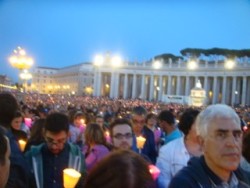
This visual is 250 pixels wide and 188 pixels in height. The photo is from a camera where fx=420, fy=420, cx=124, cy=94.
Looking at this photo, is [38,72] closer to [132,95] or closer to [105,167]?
[132,95]

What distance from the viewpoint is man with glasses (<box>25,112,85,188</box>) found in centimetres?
414

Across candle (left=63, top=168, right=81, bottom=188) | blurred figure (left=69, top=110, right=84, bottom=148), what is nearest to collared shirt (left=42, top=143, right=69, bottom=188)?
candle (left=63, top=168, right=81, bottom=188)

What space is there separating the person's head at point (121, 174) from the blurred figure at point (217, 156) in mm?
760

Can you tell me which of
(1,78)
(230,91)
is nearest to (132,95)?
(230,91)

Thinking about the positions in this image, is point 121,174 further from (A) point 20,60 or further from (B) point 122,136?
(A) point 20,60

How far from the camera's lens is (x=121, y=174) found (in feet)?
6.61

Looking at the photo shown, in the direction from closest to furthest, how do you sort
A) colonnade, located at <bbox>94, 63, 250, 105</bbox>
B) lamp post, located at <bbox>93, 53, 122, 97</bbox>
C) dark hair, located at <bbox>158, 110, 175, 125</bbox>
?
dark hair, located at <bbox>158, 110, 175, 125</bbox>
colonnade, located at <bbox>94, 63, 250, 105</bbox>
lamp post, located at <bbox>93, 53, 122, 97</bbox>

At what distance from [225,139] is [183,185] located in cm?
43

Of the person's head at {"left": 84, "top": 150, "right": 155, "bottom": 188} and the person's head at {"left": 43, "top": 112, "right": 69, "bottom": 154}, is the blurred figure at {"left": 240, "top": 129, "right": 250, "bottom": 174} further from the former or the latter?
the person's head at {"left": 84, "top": 150, "right": 155, "bottom": 188}

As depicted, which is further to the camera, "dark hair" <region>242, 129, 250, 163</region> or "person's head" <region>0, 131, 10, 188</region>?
"dark hair" <region>242, 129, 250, 163</region>

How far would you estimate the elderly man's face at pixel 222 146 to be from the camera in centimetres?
281

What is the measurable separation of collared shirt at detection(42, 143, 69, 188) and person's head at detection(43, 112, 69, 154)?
0.21 feet

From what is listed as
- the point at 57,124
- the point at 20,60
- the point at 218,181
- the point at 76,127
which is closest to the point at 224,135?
Answer: the point at 218,181

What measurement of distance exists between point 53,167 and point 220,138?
1931mm
